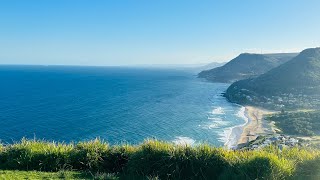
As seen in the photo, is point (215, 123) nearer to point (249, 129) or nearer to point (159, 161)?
point (249, 129)

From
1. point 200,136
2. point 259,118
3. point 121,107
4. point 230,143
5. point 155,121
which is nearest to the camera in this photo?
point 230,143

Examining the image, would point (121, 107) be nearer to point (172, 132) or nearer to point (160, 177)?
point (172, 132)

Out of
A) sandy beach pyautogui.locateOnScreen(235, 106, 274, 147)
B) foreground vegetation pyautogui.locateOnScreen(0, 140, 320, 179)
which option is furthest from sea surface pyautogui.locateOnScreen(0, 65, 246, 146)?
foreground vegetation pyautogui.locateOnScreen(0, 140, 320, 179)

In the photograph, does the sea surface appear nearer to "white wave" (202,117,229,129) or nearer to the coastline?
"white wave" (202,117,229,129)

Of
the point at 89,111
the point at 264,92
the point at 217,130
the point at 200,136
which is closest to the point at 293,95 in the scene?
the point at 264,92

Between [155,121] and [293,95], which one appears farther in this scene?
[293,95]

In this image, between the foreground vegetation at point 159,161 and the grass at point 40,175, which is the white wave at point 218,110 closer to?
the foreground vegetation at point 159,161

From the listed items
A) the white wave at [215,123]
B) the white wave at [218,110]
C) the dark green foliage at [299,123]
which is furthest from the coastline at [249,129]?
the white wave at [218,110]
